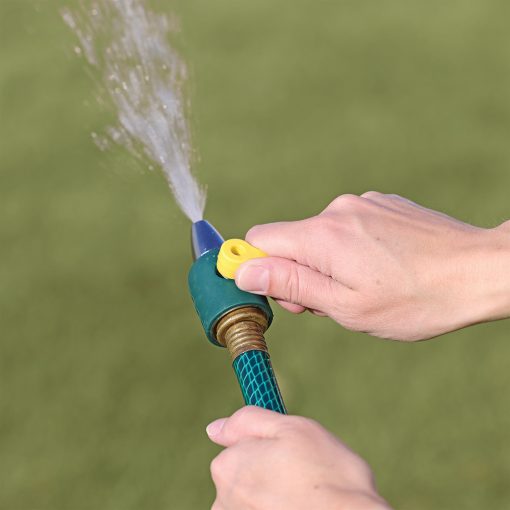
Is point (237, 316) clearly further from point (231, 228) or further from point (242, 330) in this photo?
point (231, 228)

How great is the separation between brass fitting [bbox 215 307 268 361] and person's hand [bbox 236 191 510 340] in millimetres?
51

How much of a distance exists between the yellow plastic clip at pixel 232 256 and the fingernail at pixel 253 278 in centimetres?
2

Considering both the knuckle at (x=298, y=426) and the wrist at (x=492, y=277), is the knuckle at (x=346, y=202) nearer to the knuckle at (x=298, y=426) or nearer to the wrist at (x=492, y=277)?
the wrist at (x=492, y=277)

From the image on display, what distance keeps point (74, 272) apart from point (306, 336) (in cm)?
86

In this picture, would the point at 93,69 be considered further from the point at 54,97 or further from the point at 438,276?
the point at 438,276

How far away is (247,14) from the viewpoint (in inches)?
142

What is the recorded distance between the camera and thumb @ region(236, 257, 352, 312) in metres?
1.27

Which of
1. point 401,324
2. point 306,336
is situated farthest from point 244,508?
point 306,336

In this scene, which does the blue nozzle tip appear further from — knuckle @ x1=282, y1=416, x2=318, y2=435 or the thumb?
knuckle @ x1=282, y1=416, x2=318, y2=435

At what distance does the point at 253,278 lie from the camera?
124 cm

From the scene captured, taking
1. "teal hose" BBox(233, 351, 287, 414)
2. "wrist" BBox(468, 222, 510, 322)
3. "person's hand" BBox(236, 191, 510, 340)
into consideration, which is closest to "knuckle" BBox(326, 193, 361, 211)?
"person's hand" BBox(236, 191, 510, 340)

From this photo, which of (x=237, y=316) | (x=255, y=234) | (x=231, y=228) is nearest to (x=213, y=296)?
(x=237, y=316)

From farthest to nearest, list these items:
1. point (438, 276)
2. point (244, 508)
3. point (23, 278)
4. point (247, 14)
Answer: point (247, 14)
point (23, 278)
point (438, 276)
point (244, 508)

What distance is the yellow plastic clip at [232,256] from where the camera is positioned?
1.24m
